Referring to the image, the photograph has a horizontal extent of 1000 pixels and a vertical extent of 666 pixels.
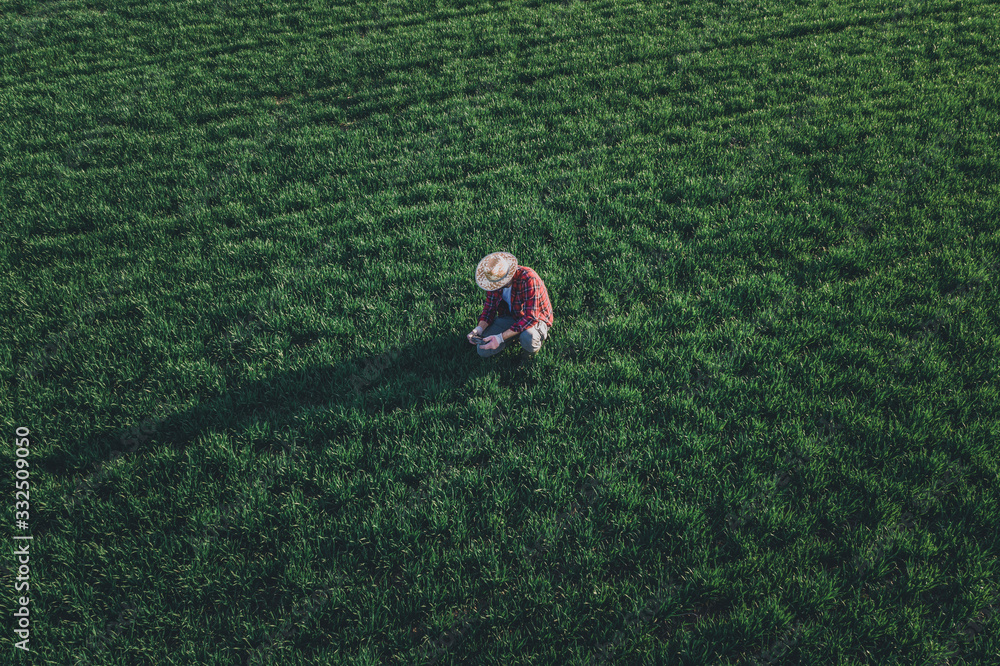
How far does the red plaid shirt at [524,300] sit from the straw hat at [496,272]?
122mm

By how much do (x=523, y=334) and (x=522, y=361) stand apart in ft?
1.16

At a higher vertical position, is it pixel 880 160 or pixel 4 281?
pixel 880 160

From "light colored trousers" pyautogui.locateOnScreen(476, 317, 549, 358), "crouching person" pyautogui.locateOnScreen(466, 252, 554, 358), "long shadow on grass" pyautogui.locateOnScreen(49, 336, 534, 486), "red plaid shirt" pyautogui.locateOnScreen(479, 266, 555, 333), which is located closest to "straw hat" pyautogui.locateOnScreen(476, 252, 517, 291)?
"crouching person" pyautogui.locateOnScreen(466, 252, 554, 358)

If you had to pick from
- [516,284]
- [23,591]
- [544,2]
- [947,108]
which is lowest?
[23,591]

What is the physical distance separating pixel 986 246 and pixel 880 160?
166 cm

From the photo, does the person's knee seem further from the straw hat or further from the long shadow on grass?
the straw hat

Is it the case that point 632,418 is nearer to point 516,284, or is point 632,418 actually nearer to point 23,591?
point 516,284

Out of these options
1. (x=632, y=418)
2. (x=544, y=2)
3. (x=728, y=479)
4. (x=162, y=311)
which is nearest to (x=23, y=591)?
(x=162, y=311)

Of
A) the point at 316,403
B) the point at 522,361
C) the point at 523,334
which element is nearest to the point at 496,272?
the point at 523,334

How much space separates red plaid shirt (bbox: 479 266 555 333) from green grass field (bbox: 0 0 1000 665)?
0.44 m

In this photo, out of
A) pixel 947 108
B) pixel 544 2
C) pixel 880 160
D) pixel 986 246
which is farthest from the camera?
pixel 544 2

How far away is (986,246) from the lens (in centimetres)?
512

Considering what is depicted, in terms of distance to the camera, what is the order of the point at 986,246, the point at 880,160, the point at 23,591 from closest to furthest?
the point at 23,591, the point at 986,246, the point at 880,160

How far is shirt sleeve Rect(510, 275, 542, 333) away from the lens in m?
4.39
